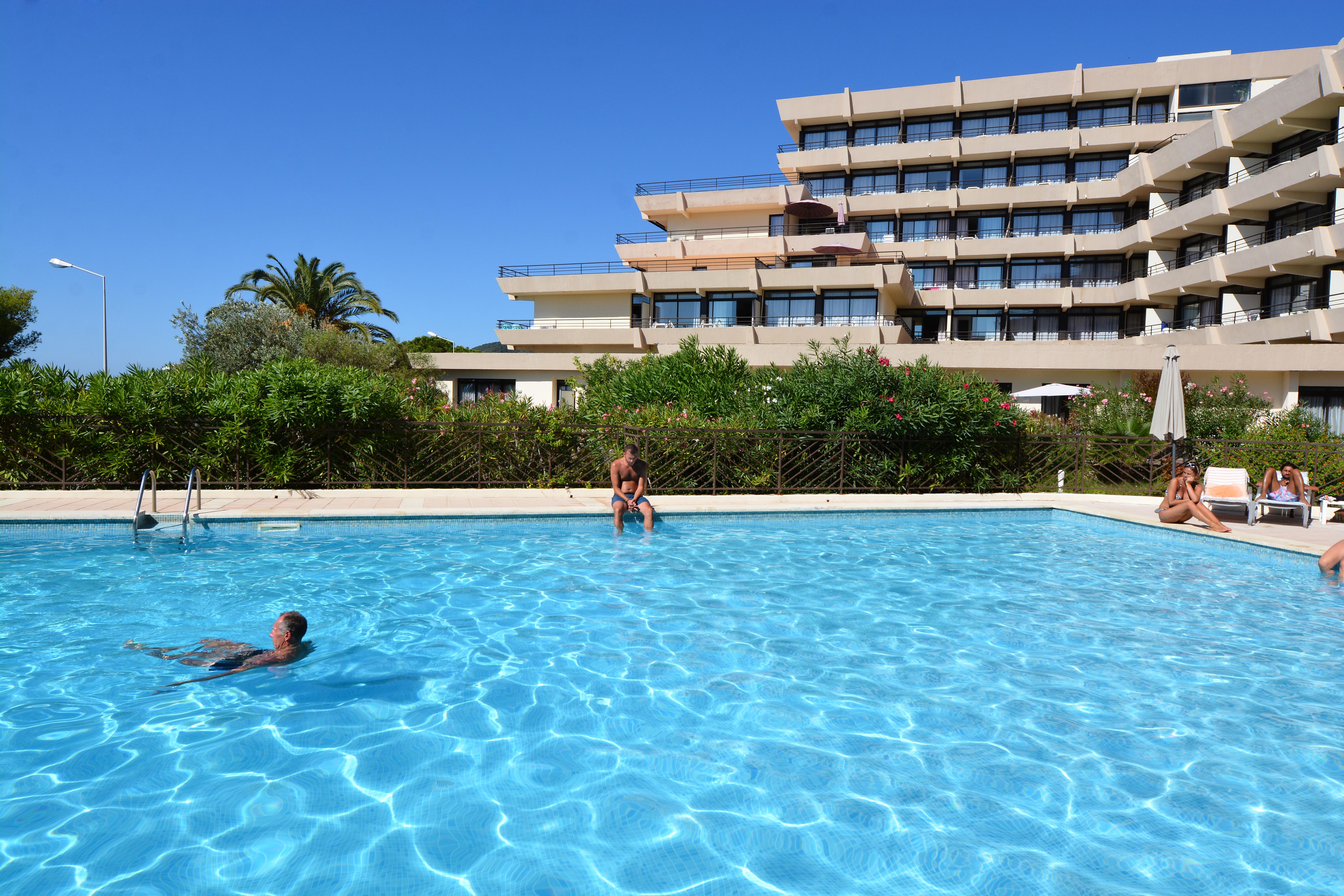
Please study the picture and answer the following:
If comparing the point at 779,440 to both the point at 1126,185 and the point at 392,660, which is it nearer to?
the point at 392,660

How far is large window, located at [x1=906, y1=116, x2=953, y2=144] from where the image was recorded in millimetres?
42875

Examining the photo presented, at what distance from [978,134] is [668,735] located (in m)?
45.8

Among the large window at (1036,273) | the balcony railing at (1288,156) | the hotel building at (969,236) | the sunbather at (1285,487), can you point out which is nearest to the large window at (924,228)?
the hotel building at (969,236)

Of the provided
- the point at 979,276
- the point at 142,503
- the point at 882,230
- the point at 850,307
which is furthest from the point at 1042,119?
the point at 142,503

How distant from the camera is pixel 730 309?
4019 cm

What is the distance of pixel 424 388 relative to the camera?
17.8m

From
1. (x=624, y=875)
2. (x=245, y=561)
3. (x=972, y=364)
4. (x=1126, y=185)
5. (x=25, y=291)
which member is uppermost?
(x=1126, y=185)

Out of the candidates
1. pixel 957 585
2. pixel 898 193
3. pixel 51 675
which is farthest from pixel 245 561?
pixel 898 193

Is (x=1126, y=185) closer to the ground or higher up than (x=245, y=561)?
higher up

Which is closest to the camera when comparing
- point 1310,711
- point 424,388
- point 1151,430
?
point 1310,711

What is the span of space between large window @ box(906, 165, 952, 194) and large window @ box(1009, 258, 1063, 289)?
234 inches

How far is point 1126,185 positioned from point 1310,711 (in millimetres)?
40837

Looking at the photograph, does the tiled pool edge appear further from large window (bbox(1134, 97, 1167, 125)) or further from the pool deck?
large window (bbox(1134, 97, 1167, 125))

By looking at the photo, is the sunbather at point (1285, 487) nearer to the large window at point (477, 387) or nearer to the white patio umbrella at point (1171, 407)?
the white patio umbrella at point (1171, 407)
